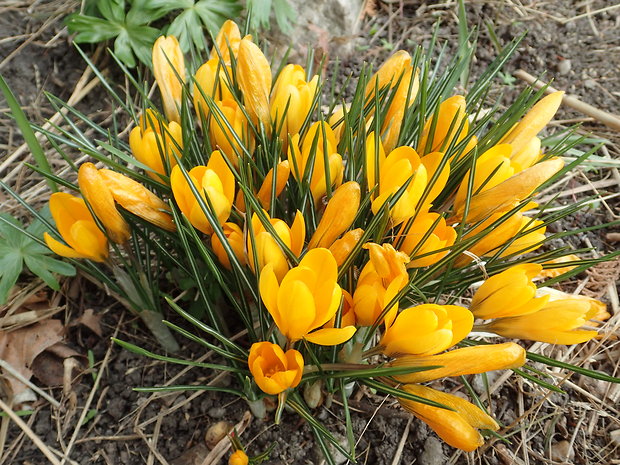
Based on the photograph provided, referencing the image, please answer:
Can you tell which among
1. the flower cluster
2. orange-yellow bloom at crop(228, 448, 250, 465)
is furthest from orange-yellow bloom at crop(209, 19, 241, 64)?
orange-yellow bloom at crop(228, 448, 250, 465)

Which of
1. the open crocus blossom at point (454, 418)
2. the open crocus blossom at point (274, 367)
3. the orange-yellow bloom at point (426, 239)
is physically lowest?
the open crocus blossom at point (454, 418)

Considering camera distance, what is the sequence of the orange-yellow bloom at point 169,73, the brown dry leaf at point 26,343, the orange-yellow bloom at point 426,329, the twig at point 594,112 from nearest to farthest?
the orange-yellow bloom at point 426,329 → the orange-yellow bloom at point 169,73 → the brown dry leaf at point 26,343 → the twig at point 594,112

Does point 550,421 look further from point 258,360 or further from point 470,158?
point 258,360

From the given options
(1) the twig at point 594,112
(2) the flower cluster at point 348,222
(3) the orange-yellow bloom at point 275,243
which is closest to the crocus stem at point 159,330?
(2) the flower cluster at point 348,222

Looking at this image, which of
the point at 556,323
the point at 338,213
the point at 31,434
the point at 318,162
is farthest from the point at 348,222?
the point at 31,434

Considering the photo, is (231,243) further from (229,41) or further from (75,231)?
(229,41)

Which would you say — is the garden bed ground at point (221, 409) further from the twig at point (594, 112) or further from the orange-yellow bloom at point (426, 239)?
the orange-yellow bloom at point (426, 239)

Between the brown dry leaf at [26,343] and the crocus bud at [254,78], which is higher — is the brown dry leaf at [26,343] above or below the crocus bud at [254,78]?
below
